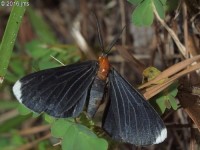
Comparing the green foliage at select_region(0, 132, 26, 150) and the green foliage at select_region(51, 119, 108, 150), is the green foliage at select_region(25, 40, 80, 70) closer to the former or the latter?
the green foliage at select_region(0, 132, 26, 150)

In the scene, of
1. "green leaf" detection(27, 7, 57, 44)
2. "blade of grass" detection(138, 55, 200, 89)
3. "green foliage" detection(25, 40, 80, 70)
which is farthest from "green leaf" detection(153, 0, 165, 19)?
"green leaf" detection(27, 7, 57, 44)

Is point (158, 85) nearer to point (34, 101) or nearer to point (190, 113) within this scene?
point (190, 113)

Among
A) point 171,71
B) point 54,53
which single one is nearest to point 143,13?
point 171,71

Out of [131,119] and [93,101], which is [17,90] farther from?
[131,119]

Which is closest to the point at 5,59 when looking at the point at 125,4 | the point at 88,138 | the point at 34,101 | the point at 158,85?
the point at 34,101

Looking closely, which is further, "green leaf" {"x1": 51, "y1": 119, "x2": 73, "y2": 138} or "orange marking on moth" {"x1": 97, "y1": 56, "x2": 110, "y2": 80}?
"orange marking on moth" {"x1": 97, "y1": 56, "x2": 110, "y2": 80}

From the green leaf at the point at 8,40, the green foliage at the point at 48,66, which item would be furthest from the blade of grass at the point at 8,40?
the green foliage at the point at 48,66
